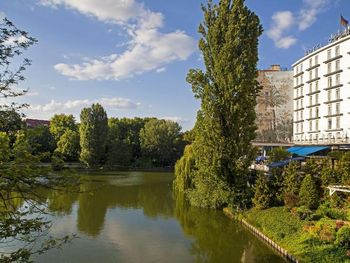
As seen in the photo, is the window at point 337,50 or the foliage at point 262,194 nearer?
the foliage at point 262,194

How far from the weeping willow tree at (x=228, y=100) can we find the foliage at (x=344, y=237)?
35.8 ft

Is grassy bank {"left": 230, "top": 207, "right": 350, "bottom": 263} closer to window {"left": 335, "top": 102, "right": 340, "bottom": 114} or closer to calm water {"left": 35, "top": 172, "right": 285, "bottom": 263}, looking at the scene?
calm water {"left": 35, "top": 172, "right": 285, "bottom": 263}

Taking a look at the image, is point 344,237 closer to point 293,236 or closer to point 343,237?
point 343,237

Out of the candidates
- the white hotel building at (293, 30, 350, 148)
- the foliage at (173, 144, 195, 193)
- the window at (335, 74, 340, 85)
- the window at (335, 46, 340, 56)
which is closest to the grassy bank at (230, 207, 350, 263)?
the foliage at (173, 144, 195, 193)

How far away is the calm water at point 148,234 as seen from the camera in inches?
704

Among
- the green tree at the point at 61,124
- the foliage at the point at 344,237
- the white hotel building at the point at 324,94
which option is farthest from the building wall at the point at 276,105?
the foliage at the point at 344,237

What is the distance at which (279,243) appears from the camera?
19.1 meters

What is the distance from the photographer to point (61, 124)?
283ft

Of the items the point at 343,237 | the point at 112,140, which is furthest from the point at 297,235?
the point at 112,140

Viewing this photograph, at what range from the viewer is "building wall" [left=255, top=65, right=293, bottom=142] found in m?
61.5

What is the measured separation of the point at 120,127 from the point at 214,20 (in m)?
62.4

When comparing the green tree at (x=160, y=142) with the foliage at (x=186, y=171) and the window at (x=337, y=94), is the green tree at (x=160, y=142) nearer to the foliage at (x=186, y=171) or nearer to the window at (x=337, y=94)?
the foliage at (x=186, y=171)

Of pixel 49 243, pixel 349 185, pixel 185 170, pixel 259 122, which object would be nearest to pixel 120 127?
pixel 259 122

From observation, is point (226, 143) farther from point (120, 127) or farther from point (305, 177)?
point (120, 127)
